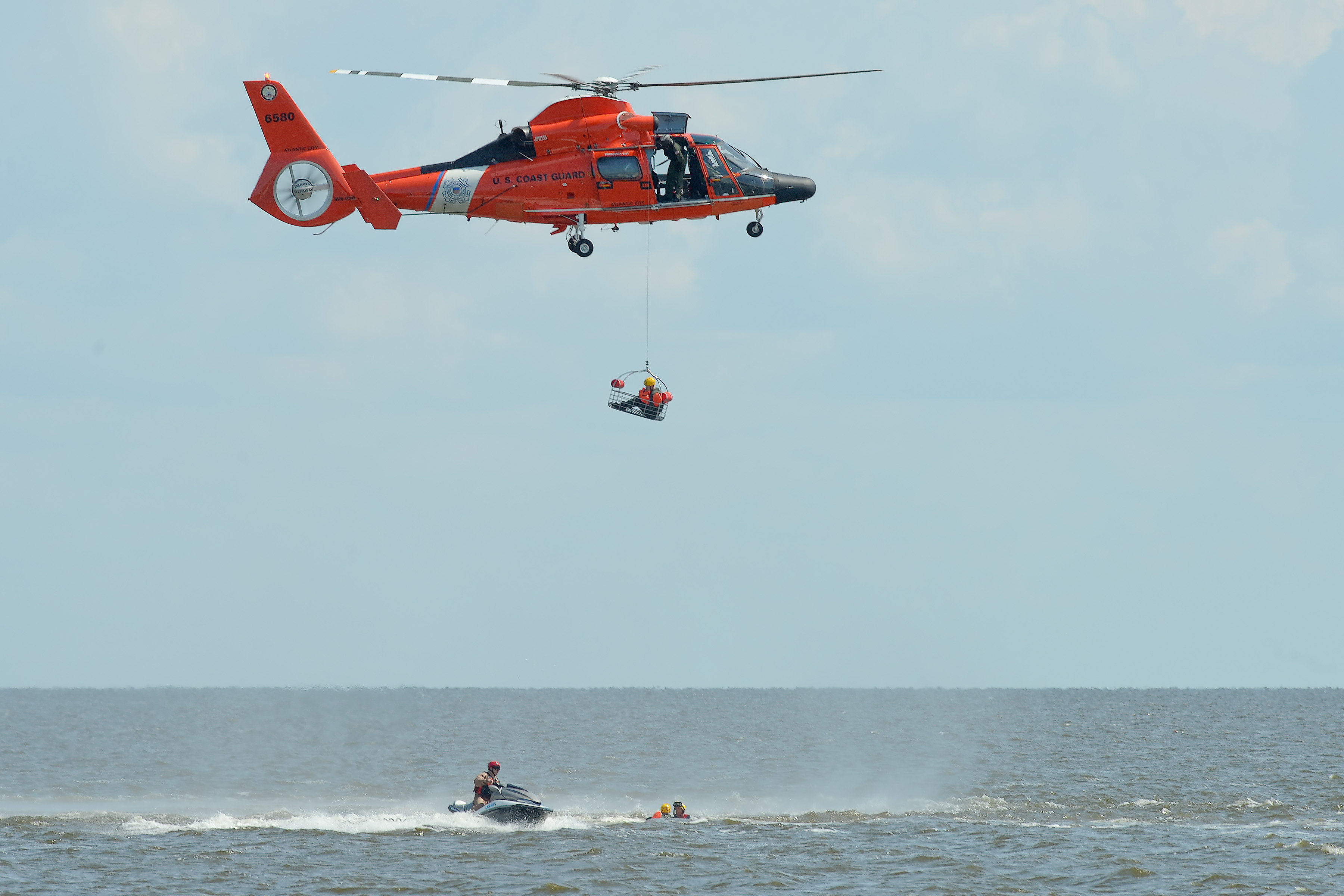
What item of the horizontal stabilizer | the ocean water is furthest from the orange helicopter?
the ocean water

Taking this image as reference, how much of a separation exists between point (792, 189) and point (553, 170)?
5522 millimetres

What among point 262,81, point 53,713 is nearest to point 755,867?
point 262,81

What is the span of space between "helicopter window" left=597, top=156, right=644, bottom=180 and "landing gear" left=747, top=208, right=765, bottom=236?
3.10 m

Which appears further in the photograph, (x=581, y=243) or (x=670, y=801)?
(x=670, y=801)

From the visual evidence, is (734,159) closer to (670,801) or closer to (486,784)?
(486,784)

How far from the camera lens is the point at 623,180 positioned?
1150 inches

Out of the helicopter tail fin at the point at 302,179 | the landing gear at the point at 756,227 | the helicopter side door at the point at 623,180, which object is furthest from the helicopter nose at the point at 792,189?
the helicopter tail fin at the point at 302,179

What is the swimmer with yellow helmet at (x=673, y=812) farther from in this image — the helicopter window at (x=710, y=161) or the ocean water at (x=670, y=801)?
the helicopter window at (x=710, y=161)

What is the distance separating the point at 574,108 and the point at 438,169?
125 inches

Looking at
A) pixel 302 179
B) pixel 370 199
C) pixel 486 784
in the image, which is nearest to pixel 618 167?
pixel 370 199

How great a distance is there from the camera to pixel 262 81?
29.4m

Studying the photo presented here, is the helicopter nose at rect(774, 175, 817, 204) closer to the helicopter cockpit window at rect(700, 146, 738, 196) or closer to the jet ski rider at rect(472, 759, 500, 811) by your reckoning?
the helicopter cockpit window at rect(700, 146, 738, 196)

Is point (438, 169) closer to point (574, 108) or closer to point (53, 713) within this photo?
point (574, 108)

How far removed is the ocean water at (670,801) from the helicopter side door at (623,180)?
1498 cm
